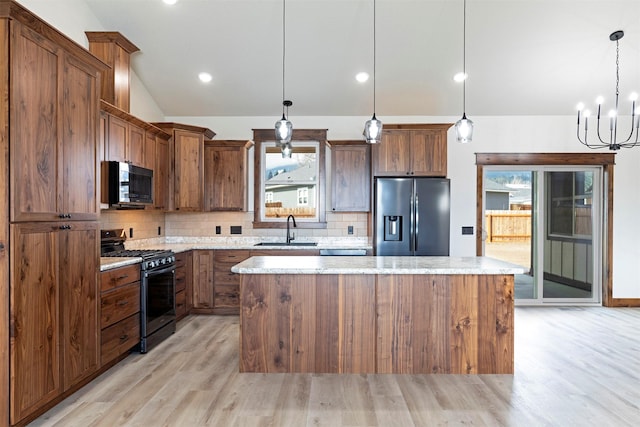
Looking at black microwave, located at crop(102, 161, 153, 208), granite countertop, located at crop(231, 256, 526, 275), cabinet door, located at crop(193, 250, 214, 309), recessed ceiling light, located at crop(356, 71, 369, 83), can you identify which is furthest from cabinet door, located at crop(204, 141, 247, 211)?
granite countertop, located at crop(231, 256, 526, 275)

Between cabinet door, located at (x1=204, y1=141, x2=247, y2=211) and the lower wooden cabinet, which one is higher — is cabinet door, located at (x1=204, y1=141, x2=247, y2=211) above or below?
above

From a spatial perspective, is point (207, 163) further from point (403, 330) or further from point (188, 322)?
point (403, 330)

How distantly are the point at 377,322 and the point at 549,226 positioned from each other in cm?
381

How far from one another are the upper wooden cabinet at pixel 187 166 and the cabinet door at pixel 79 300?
1941 mm

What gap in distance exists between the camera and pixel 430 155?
4.58 meters

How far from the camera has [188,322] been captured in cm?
434

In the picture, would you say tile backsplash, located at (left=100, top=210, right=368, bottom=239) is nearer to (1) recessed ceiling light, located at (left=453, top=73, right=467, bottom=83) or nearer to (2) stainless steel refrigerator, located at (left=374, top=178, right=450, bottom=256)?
(2) stainless steel refrigerator, located at (left=374, top=178, right=450, bottom=256)

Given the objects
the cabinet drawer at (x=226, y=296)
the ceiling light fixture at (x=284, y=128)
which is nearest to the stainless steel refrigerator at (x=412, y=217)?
the ceiling light fixture at (x=284, y=128)

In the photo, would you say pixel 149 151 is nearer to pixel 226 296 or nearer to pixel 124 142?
pixel 124 142

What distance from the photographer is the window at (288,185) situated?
205 inches

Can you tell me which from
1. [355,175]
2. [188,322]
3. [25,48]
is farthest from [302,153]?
[25,48]

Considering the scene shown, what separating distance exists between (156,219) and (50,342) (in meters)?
2.86

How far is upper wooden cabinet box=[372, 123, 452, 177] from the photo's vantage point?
15.0ft

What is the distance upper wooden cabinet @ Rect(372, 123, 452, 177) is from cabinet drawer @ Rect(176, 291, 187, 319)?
2.77 m
